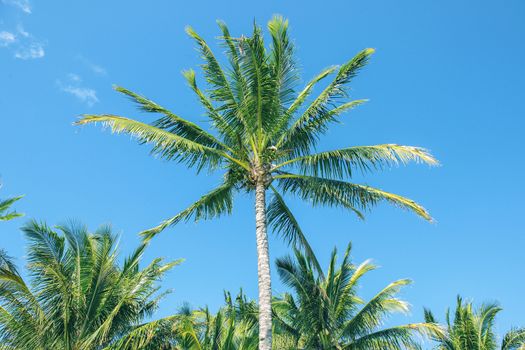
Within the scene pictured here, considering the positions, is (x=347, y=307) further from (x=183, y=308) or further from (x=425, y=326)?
Answer: (x=183, y=308)

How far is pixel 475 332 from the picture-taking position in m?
20.6

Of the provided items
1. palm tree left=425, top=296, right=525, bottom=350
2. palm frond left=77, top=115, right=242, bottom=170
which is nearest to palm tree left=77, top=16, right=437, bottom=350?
palm frond left=77, top=115, right=242, bottom=170

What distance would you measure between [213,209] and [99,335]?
4.25m

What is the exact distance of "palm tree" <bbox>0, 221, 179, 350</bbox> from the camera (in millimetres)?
13961

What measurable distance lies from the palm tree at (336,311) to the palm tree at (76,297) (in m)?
4.75

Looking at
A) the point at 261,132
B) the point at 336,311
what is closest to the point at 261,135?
the point at 261,132

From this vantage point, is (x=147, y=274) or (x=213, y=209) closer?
(x=213, y=209)

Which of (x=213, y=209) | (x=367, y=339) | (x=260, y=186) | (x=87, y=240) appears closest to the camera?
(x=260, y=186)

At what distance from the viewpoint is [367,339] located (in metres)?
17.8

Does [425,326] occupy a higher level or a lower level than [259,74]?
lower

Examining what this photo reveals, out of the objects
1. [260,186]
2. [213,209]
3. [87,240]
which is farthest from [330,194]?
[87,240]

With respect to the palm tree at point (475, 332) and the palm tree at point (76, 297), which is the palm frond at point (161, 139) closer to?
the palm tree at point (76, 297)

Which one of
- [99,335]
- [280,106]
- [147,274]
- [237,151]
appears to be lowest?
[99,335]

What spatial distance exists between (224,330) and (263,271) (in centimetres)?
411
